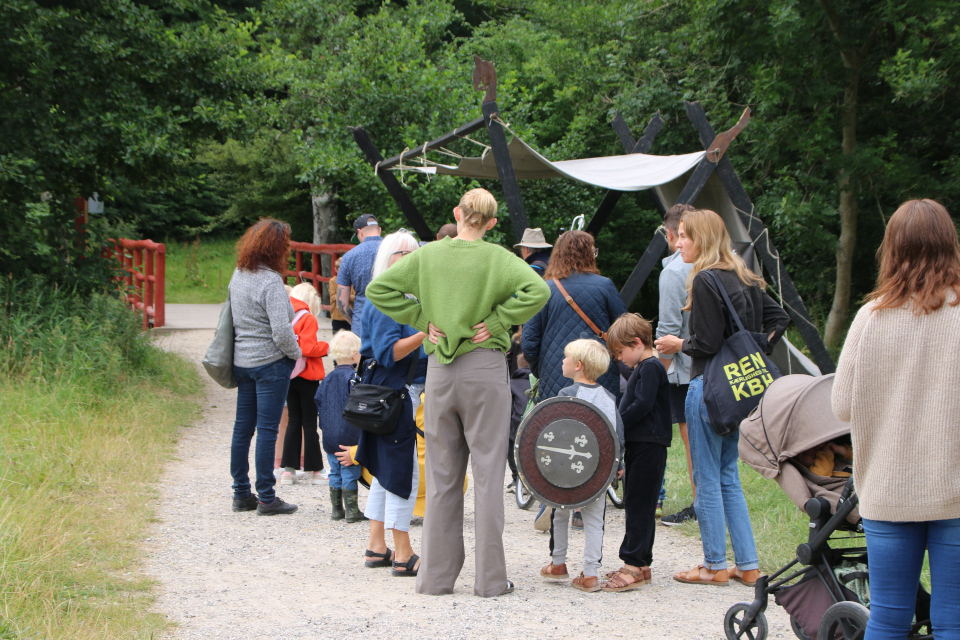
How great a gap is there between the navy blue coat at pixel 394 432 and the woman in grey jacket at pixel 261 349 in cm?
119

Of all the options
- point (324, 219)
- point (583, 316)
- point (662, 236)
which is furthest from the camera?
point (324, 219)

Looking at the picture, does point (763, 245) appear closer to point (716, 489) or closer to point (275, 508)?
point (716, 489)

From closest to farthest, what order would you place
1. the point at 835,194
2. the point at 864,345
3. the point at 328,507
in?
the point at 864,345 → the point at 328,507 → the point at 835,194

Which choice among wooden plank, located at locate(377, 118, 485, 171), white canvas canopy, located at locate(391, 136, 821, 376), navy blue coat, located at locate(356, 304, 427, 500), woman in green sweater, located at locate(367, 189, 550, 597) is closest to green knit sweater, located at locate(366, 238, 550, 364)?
woman in green sweater, located at locate(367, 189, 550, 597)

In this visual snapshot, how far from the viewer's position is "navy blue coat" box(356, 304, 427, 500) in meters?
4.31

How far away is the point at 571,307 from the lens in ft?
16.1

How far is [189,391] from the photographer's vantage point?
9.62 metres

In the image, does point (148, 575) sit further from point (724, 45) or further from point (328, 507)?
point (724, 45)

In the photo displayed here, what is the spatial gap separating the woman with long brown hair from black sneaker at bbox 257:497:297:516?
1.86 meters

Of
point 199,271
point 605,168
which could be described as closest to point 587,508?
point 605,168

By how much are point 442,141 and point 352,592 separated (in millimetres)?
4405

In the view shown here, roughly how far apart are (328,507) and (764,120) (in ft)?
26.8

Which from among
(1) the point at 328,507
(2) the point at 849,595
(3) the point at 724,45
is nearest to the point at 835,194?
(3) the point at 724,45

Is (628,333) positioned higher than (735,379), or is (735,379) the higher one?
(628,333)
